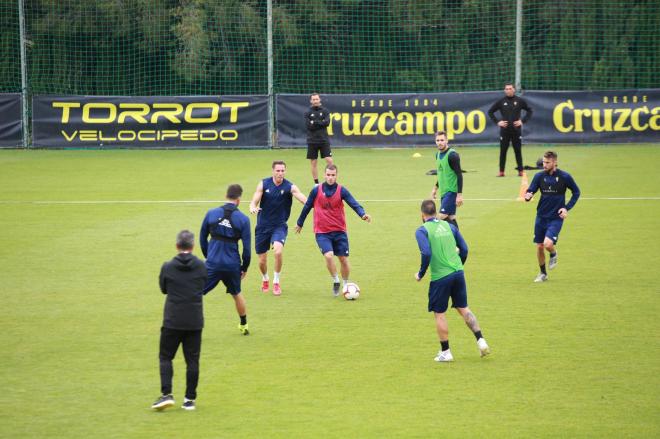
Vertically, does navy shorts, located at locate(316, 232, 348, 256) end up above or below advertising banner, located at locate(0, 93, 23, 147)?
below

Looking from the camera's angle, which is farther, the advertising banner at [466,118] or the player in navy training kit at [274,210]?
the advertising banner at [466,118]

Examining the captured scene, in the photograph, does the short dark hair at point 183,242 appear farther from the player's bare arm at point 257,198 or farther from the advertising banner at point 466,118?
the advertising banner at point 466,118

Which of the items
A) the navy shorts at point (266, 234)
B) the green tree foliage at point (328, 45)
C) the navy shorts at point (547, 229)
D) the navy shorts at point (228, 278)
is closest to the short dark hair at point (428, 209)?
the navy shorts at point (228, 278)

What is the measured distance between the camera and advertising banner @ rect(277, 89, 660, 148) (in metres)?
34.3

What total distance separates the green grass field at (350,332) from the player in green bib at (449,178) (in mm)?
1135

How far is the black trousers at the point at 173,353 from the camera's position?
10320 mm

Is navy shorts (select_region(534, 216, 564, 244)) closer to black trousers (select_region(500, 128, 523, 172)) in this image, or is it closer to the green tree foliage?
black trousers (select_region(500, 128, 523, 172))

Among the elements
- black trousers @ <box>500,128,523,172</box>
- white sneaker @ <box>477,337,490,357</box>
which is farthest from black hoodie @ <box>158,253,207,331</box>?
black trousers @ <box>500,128,523,172</box>

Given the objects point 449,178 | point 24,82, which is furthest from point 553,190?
point 24,82

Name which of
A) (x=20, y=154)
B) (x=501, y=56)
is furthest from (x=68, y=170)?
(x=501, y=56)

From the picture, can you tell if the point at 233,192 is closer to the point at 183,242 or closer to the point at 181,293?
the point at 183,242

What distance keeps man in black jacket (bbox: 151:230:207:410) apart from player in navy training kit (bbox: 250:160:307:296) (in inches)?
209

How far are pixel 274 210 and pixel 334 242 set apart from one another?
1098 mm

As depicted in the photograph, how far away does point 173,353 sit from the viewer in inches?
409
